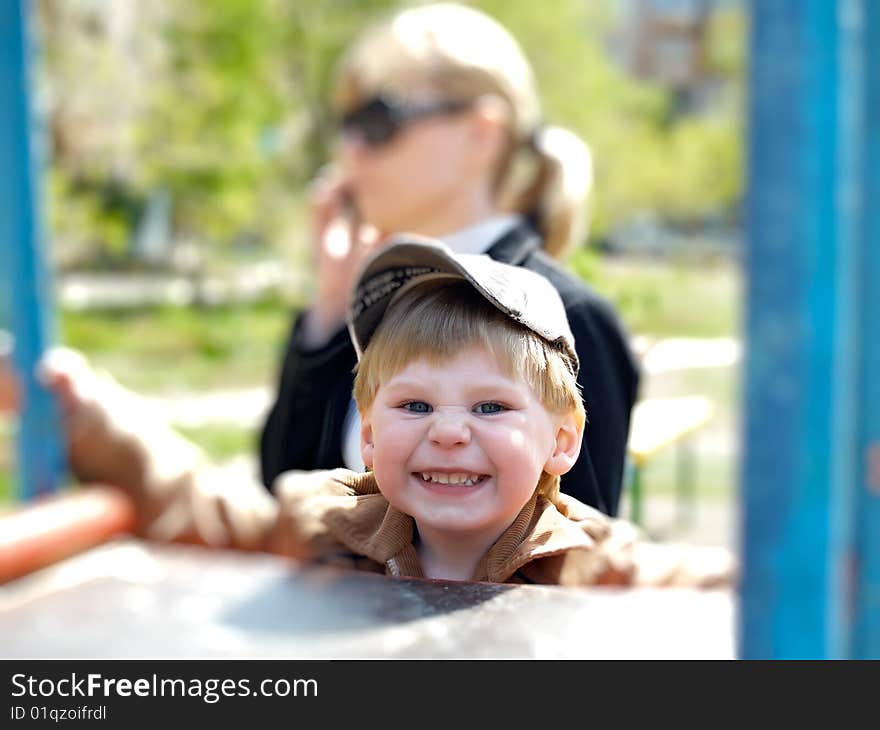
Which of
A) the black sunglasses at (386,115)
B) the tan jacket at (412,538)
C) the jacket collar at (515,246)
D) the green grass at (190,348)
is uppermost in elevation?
the green grass at (190,348)

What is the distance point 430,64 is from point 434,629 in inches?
13.8

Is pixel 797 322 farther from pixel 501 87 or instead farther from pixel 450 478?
pixel 450 478

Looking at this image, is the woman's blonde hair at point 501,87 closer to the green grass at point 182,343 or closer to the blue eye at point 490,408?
the blue eye at point 490,408

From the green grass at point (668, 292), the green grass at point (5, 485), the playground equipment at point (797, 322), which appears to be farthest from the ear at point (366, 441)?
the green grass at point (5, 485)

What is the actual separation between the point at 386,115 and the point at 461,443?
1.35 feet

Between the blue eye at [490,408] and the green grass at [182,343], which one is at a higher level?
the green grass at [182,343]

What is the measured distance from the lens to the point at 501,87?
23.6 inches

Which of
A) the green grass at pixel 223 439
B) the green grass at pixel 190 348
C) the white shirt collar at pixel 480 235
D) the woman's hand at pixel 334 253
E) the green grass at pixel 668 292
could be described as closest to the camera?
the white shirt collar at pixel 480 235

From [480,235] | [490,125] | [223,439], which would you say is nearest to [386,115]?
[490,125]

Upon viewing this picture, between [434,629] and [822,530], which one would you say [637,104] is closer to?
[822,530]

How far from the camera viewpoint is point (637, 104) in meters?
1.86

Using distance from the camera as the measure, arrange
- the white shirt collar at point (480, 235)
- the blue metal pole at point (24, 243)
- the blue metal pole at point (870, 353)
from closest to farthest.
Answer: the white shirt collar at point (480, 235) < the blue metal pole at point (870, 353) < the blue metal pole at point (24, 243)

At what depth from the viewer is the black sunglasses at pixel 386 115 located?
59 centimetres

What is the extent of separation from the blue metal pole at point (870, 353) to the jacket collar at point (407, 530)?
4.04 ft
